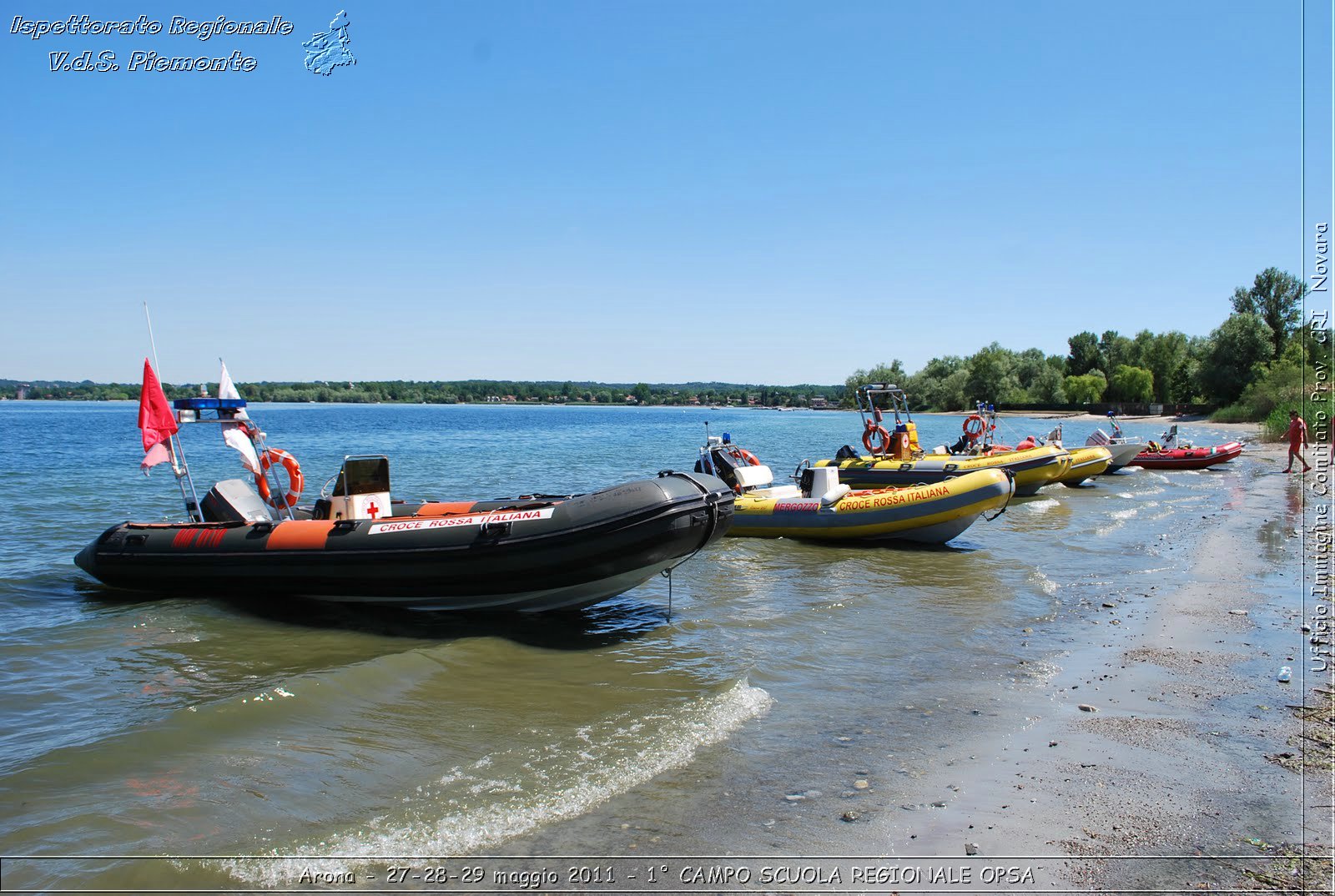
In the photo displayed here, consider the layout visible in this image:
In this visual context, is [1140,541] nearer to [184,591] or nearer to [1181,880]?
[1181,880]

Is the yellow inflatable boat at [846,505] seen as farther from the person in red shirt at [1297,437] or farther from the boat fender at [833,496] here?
the person in red shirt at [1297,437]

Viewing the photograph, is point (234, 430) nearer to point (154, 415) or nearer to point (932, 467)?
point (154, 415)

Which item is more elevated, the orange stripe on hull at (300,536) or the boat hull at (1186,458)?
the orange stripe on hull at (300,536)

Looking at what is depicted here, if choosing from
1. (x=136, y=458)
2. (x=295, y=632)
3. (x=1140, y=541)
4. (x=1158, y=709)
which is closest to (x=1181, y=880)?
(x=1158, y=709)

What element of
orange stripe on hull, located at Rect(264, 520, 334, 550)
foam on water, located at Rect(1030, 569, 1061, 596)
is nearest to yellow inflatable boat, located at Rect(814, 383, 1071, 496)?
foam on water, located at Rect(1030, 569, 1061, 596)

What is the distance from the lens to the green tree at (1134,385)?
67312 millimetres

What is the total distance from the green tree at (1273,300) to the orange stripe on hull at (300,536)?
67161mm

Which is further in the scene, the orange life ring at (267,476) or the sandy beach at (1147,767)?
the orange life ring at (267,476)

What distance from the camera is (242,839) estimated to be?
4.48 m

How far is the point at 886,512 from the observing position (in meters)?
12.9

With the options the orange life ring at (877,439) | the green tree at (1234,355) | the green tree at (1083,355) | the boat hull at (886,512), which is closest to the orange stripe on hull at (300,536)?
the boat hull at (886,512)

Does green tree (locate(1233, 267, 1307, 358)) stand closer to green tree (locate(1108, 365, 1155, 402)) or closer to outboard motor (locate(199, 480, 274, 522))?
green tree (locate(1108, 365, 1155, 402))

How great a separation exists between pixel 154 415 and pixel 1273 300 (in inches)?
2820

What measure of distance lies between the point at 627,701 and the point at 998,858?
3.10 m
